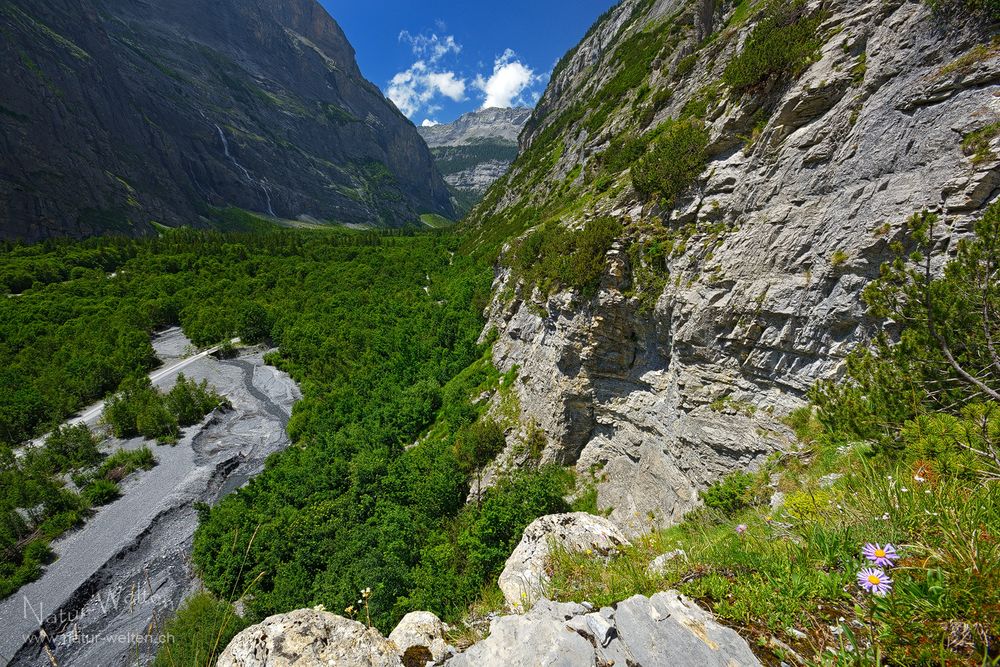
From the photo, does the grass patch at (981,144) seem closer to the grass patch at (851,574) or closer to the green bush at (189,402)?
the grass patch at (851,574)

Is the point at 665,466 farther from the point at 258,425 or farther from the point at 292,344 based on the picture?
the point at 292,344

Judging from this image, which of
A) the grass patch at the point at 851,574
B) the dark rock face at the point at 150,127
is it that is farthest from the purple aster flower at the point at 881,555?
the dark rock face at the point at 150,127

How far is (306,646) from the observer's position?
4215 millimetres

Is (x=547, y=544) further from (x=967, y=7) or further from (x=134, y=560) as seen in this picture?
(x=134, y=560)

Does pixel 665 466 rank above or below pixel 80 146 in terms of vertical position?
below

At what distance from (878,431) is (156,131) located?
541 feet

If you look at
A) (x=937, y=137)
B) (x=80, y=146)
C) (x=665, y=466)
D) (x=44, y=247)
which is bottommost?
(x=665, y=466)

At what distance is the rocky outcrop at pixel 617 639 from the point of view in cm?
299

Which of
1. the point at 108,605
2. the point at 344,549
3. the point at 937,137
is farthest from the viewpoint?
the point at 108,605

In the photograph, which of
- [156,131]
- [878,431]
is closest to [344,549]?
→ [878,431]

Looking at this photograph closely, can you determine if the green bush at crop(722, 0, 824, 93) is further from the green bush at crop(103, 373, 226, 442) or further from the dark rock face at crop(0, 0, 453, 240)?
the dark rock face at crop(0, 0, 453, 240)

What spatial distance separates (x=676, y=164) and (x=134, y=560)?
29794mm

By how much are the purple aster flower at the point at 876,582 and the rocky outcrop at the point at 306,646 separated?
4.54 metres

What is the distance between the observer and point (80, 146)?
84250 millimetres
